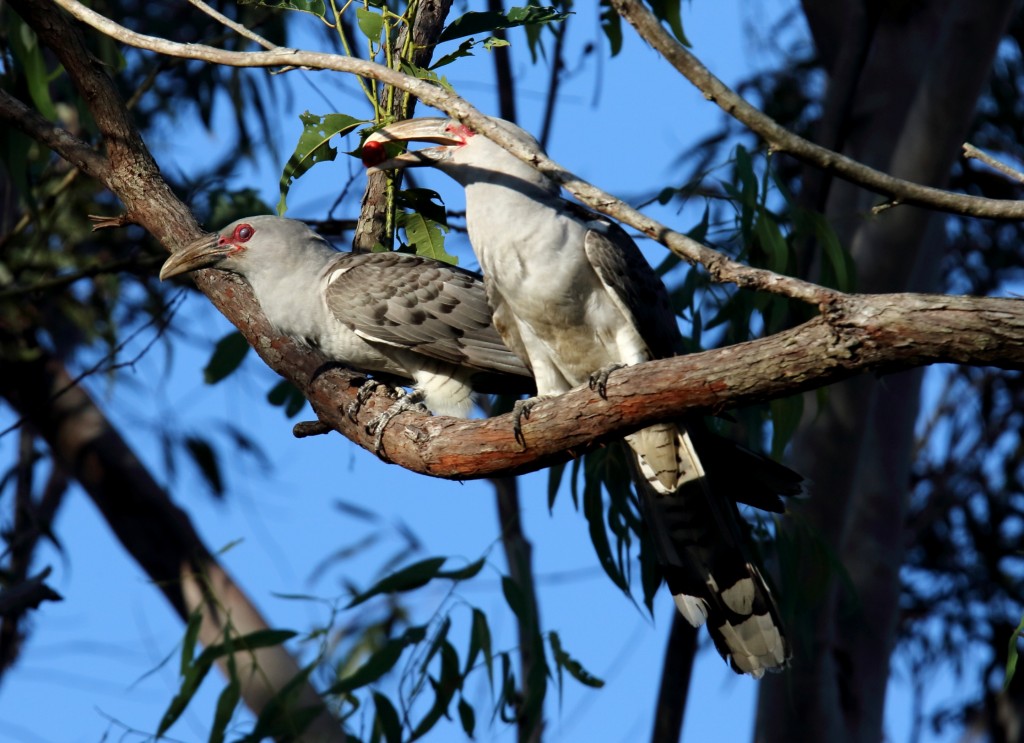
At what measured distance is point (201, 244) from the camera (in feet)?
12.3

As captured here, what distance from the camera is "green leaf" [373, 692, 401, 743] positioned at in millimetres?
4246

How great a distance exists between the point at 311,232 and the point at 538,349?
4.02 feet

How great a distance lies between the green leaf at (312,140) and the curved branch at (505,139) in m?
0.63

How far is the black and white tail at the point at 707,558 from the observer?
11.0ft

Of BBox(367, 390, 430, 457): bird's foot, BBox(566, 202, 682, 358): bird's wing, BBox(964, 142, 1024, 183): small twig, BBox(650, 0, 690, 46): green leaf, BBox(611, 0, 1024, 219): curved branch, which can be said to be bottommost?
BBox(611, 0, 1024, 219): curved branch

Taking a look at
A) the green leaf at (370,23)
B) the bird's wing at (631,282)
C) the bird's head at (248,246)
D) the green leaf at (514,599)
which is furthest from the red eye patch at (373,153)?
the green leaf at (514,599)

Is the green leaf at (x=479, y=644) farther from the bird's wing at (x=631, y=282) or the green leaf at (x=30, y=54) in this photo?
the green leaf at (x=30, y=54)

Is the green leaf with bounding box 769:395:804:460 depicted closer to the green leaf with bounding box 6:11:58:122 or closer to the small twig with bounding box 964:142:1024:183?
the small twig with bounding box 964:142:1024:183

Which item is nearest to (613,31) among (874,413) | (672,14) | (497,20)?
(672,14)

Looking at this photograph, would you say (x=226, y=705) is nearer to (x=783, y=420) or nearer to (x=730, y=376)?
(x=783, y=420)

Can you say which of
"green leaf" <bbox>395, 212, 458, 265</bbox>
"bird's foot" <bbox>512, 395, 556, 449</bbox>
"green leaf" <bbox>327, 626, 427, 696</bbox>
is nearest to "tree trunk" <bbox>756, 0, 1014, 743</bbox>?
"green leaf" <bbox>327, 626, 427, 696</bbox>

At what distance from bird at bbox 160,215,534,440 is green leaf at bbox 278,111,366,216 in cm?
53

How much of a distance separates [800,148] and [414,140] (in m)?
1.48

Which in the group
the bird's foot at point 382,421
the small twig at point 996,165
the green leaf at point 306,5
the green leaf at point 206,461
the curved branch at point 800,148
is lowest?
the curved branch at point 800,148
